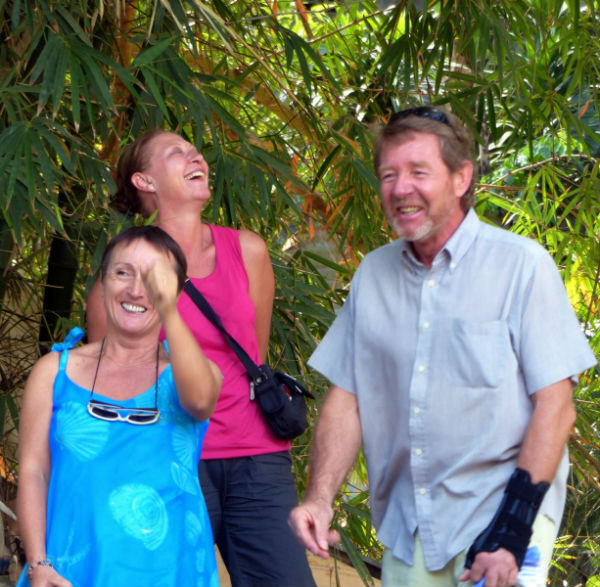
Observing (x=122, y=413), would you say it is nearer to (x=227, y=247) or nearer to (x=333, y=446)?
(x=333, y=446)

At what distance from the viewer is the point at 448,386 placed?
67.4 inches

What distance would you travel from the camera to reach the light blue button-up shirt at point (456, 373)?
167 cm

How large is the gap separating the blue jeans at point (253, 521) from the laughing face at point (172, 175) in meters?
0.55

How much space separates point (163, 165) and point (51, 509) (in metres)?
0.78

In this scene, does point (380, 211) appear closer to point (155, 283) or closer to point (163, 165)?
point (163, 165)

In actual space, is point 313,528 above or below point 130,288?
below

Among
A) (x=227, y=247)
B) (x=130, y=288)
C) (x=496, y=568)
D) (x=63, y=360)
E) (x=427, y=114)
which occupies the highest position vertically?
(x=427, y=114)

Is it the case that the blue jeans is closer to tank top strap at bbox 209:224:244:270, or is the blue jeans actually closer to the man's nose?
tank top strap at bbox 209:224:244:270

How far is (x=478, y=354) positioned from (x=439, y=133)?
384mm

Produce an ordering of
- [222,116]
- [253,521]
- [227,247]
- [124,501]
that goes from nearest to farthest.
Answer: [124,501] < [253,521] < [227,247] < [222,116]

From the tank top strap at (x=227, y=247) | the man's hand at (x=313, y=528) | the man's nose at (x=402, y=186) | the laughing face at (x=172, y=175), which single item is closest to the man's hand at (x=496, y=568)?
the man's hand at (x=313, y=528)

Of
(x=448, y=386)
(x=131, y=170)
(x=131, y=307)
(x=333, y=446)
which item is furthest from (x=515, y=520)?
(x=131, y=170)

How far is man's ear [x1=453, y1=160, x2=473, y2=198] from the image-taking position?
1.82 meters

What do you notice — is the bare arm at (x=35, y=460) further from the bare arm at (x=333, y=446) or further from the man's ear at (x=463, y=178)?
the man's ear at (x=463, y=178)
